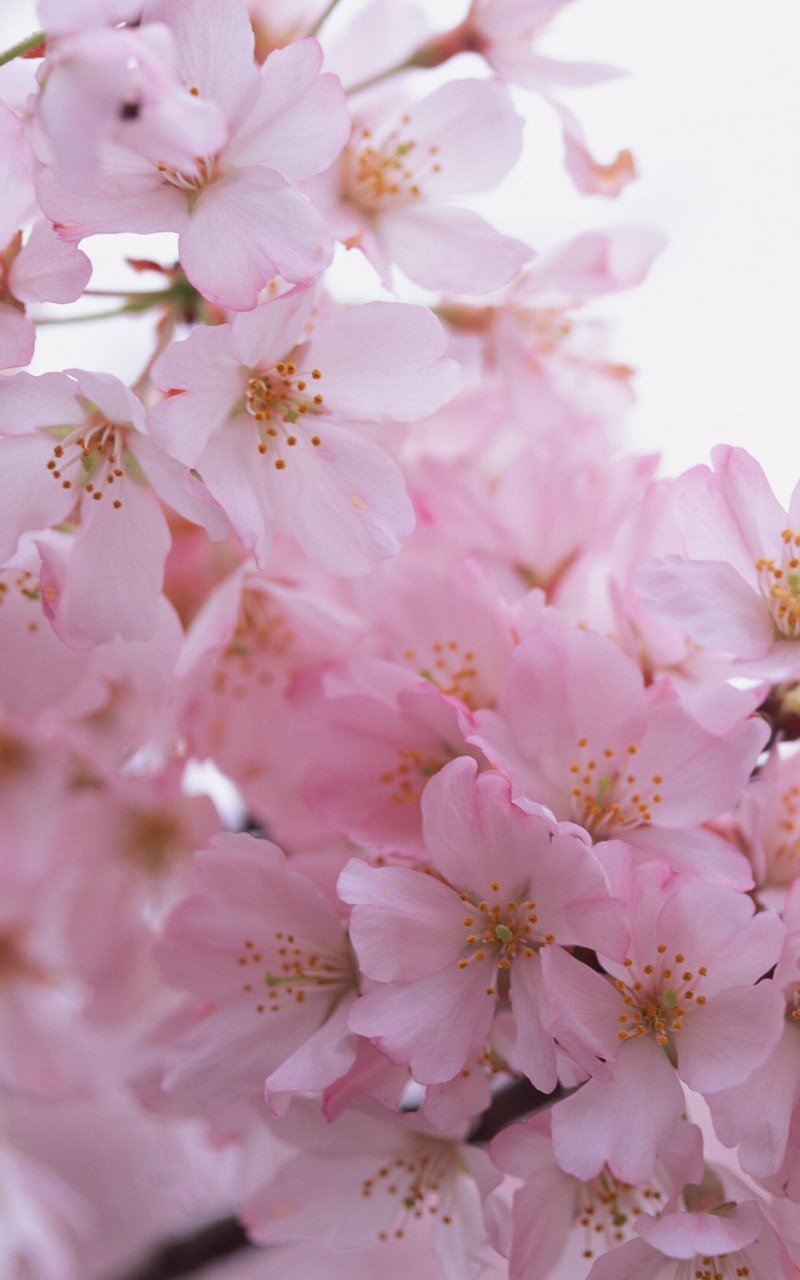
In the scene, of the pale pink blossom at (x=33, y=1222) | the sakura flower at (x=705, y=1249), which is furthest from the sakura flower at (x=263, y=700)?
the pale pink blossom at (x=33, y=1222)

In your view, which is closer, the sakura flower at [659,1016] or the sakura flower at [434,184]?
the sakura flower at [659,1016]

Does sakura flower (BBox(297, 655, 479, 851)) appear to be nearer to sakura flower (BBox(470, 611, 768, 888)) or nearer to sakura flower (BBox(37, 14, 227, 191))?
sakura flower (BBox(470, 611, 768, 888))

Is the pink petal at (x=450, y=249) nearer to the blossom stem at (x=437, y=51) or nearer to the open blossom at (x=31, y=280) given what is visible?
the blossom stem at (x=437, y=51)

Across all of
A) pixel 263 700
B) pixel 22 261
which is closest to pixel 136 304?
pixel 22 261

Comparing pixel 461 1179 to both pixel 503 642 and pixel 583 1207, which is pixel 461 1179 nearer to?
pixel 583 1207

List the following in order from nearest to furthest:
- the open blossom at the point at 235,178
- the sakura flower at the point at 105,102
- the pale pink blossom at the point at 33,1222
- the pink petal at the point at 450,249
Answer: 1. the sakura flower at the point at 105,102
2. the open blossom at the point at 235,178
3. the pink petal at the point at 450,249
4. the pale pink blossom at the point at 33,1222

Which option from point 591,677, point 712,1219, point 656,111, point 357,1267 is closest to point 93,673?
point 591,677

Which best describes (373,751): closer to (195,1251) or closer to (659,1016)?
(659,1016)
